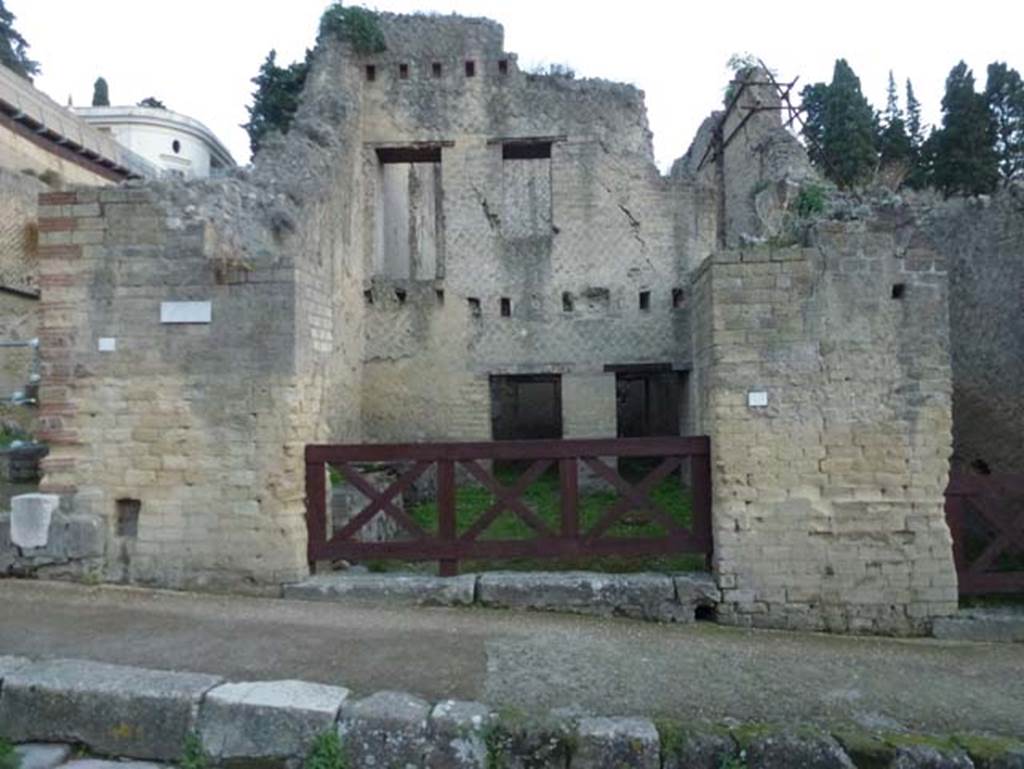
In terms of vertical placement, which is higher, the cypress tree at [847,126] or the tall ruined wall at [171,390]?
the cypress tree at [847,126]

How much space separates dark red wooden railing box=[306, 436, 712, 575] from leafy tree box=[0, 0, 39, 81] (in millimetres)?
34413

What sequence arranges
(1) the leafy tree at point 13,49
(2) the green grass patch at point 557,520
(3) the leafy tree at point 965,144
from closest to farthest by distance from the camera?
(2) the green grass patch at point 557,520, (3) the leafy tree at point 965,144, (1) the leafy tree at point 13,49

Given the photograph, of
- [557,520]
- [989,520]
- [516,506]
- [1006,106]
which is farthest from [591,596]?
[1006,106]

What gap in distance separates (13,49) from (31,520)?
119ft

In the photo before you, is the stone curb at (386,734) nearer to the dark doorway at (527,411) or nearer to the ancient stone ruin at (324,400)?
the ancient stone ruin at (324,400)

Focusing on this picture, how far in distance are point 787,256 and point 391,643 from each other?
418 centimetres

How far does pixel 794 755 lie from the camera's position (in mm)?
3609

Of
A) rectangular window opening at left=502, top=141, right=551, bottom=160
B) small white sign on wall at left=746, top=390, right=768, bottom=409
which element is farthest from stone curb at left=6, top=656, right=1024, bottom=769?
rectangular window opening at left=502, top=141, right=551, bottom=160

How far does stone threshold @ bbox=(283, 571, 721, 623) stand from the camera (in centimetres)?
588

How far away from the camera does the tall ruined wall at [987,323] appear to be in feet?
25.2

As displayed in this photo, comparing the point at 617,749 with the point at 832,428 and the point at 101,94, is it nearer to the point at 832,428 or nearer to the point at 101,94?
the point at 832,428

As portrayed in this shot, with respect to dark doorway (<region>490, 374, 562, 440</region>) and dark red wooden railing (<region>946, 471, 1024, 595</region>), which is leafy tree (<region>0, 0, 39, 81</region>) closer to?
dark doorway (<region>490, 374, 562, 440</region>)

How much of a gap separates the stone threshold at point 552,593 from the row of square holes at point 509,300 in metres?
6.80

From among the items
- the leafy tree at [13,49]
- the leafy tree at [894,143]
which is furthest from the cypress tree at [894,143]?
the leafy tree at [13,49]
